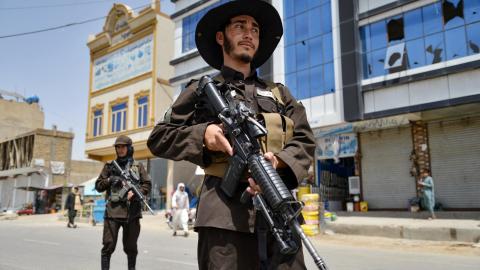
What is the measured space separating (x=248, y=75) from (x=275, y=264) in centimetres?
108

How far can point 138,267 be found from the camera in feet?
23.2

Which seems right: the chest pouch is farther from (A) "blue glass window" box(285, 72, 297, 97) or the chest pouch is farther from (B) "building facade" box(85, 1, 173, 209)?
(B) "building facade" box(85, 1, 173, 209)

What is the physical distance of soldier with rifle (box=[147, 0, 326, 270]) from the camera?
6.45ft

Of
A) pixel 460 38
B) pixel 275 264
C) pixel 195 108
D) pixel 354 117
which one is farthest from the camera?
pixel 354 117

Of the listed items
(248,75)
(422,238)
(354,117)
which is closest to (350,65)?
(354,117)

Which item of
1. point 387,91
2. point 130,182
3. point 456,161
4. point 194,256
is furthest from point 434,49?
point 130,182

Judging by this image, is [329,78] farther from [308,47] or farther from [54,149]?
[54,149]

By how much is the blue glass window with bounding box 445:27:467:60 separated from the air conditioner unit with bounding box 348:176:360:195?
18.9 feet

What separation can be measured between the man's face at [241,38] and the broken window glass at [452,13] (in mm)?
13464

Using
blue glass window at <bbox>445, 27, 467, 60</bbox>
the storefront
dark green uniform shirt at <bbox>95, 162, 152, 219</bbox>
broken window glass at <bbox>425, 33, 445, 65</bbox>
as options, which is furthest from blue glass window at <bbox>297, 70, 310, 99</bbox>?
dark green uniform shirt at <bbox>95, 162, 152, 219</bbox>

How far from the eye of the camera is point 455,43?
44.3 ft

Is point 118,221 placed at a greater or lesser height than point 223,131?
lesser

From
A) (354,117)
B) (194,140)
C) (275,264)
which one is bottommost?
(275,264)

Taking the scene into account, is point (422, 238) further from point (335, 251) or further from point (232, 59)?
point (232, 59)
